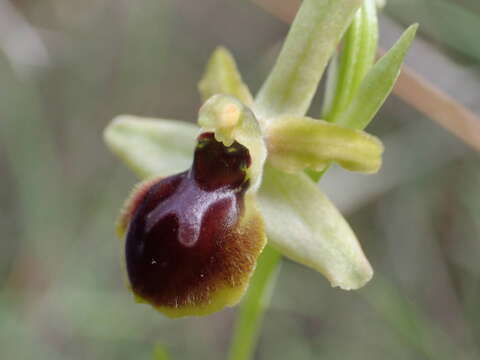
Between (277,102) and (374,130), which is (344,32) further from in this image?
(374,130)

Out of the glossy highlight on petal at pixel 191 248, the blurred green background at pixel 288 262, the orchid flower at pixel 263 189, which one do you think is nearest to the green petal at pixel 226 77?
the orchid flower at pixel 263 189

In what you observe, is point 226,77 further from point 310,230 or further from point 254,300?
point 254,300

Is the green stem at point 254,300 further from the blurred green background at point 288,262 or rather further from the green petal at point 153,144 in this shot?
the blurred green background at point 288,262

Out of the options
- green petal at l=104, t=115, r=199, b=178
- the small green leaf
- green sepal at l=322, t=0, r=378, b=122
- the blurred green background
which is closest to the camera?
the small green leaf

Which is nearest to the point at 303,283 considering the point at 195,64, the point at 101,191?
the point at 101,191

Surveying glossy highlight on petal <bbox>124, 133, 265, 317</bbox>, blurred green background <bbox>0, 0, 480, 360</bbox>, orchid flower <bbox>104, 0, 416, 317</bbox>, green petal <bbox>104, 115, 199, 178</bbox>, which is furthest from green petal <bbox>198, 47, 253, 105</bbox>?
blurred green background <bbox>0, 0, 480, 360</bbox>

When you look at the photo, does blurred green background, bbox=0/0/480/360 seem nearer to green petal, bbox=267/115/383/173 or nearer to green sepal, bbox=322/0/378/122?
green sepal, bbox=322/0/378/122

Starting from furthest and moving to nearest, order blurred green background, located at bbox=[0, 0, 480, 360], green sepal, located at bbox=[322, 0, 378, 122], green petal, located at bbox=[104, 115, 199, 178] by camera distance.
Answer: blurred green background, located at bbox=[0, 0, 480, 360] < green petal, located at bbox=[104, 115, 199, 178] < green sepal, located at bbox=[322, 0, 378, 122]

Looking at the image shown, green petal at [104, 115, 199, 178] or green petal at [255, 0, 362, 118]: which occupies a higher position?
green petal at [255, 0, 362, 118]
